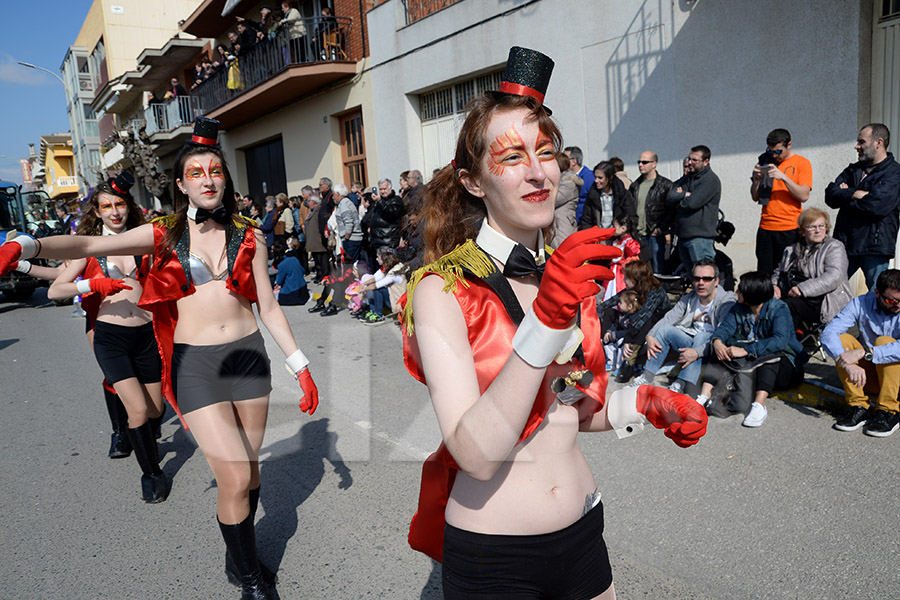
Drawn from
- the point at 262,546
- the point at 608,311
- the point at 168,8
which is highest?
the point at 168,8

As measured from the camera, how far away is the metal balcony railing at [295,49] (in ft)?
51.2

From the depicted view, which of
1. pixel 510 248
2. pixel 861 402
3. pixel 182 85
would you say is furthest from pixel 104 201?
pixel 182 85

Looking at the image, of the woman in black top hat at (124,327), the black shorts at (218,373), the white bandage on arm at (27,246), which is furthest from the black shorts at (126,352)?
the white bandage on arm at (27,246)

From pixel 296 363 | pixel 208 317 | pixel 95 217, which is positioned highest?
pixel 95 217

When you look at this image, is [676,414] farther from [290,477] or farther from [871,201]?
[871,201]

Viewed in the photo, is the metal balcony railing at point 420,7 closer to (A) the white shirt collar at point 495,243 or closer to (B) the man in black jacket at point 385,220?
(B) the man in black jacket at point 385,220

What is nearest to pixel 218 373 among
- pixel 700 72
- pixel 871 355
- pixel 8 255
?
pixel 8 255

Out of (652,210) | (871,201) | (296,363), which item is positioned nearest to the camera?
(296,363)

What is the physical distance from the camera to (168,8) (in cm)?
3372

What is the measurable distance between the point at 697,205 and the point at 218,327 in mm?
5599

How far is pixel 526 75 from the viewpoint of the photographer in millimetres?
1558

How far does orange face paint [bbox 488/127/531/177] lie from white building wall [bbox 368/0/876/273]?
7.07m

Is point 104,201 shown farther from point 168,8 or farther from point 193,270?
point 168,8

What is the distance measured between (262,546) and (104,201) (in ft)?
8.58
